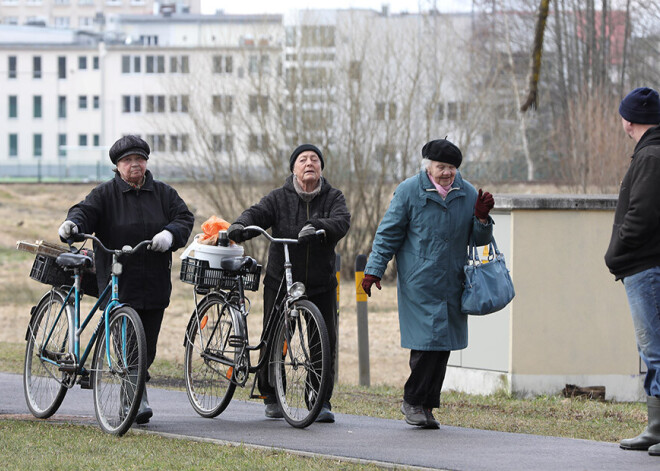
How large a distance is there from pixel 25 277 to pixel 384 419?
23.4 meters

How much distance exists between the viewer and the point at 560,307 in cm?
→ 1101

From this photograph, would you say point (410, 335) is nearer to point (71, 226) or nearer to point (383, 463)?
point (383, 463)

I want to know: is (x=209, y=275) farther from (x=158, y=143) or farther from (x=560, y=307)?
(x=158, y=143)

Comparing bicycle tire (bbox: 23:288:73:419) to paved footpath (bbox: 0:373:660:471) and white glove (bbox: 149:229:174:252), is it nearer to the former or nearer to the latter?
paved footpath (bbox: 0:373:660:471)

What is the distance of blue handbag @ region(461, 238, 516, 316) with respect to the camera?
744 centimetres

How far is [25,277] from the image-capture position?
30.4 metres

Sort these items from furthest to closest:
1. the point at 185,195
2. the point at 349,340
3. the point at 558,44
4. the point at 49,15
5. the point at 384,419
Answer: the point at 49,15 → the point at 558,44 → the point at 185,195 → the point at 349,340 → the point at 384,419

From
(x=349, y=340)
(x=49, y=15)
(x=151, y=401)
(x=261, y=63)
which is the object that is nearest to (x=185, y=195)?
(x=261, y=63)

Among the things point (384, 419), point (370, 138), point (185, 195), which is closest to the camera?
point (384, 419)

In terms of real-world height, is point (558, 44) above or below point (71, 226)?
above

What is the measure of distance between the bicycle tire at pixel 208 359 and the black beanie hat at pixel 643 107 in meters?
2.95

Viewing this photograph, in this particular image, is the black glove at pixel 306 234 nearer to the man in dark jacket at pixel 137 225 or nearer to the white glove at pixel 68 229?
the man in dark jacket at pixel 137 225

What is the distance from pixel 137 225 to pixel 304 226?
1130 mm

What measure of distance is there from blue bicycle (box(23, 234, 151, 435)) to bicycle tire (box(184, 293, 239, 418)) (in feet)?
2.33
